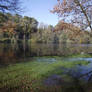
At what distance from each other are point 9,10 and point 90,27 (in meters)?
8.04

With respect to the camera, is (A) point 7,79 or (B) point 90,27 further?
(B) point 90,27

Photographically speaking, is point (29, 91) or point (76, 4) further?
point (76, 4)

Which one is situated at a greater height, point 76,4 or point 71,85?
point 76,4

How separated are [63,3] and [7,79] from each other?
678 centimetres

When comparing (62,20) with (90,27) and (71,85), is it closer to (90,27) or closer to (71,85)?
(90,27)

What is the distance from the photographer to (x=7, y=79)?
18.6ft

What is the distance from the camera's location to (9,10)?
32.9ft

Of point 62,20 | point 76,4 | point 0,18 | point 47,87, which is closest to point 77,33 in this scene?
point 62,20

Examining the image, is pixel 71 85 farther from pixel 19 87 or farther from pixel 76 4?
pixel 76 4

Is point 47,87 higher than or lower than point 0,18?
lower

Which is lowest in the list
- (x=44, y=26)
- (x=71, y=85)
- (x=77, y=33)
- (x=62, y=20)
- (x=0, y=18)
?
(x=71, y=85)

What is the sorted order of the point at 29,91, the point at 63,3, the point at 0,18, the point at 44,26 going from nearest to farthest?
the point at 29,91 < the point at 63,3 < the point at 0,18 < the point at 44,26

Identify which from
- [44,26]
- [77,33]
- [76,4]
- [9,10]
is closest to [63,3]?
[76,4]

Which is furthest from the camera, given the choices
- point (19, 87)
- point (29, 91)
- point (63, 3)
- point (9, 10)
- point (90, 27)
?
point (9, 10)
